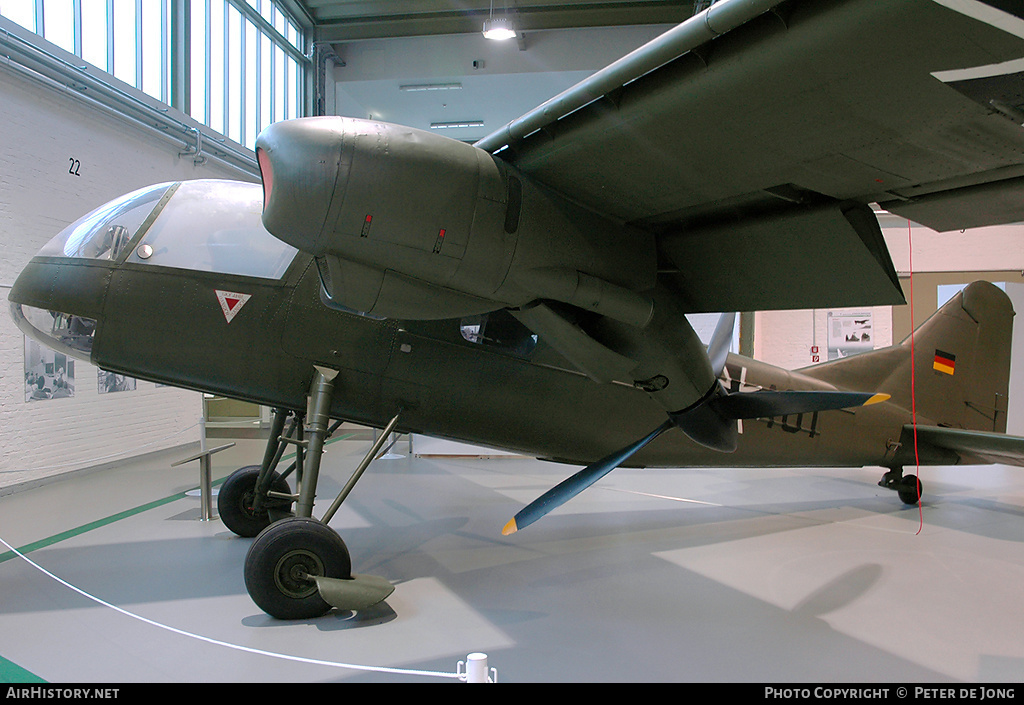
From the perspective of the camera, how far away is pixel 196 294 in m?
4.18

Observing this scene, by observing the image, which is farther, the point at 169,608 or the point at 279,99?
the point at 279,99

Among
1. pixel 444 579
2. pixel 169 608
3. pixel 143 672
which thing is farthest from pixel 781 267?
pixel 169 608

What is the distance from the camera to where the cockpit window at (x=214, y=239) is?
423 cm

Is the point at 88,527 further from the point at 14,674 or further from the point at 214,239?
the point at 214,239

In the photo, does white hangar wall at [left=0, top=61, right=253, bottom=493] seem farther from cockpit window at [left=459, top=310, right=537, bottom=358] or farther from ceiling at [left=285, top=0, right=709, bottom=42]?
ceiling at [left=285, top=0, right=709, bottom=42]

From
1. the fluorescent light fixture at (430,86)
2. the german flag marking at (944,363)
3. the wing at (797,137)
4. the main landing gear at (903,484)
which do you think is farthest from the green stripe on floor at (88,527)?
the fluorescent light fixture at (430,86)

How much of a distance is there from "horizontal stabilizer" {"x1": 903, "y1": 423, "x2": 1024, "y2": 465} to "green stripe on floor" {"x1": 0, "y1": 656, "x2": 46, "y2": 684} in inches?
305

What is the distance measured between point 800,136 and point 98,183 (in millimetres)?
9111

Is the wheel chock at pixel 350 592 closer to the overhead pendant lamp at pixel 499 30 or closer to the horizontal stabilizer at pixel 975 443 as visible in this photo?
the horizontal stabilizer at pixel 975 443

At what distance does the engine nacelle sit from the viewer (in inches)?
105

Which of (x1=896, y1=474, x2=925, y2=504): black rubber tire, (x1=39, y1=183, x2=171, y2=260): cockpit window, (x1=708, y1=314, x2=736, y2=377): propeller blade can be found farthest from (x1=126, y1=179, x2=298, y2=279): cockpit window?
(x1=896, y1=474, x2=925, y2=504): black rubber tire

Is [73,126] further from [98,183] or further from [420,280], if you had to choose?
[420,280]

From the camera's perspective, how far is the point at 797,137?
2580 millimetres

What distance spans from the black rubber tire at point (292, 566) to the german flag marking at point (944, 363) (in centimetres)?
709
